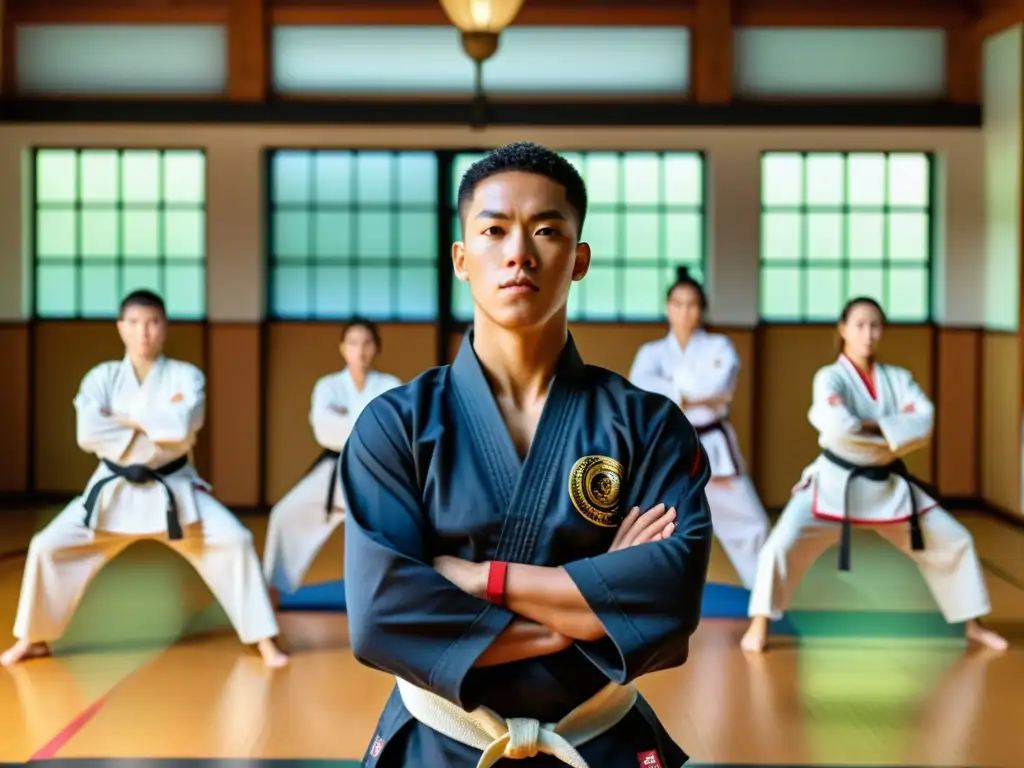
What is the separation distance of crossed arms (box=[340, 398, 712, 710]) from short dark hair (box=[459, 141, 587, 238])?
280mm

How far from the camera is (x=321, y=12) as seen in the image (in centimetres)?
834

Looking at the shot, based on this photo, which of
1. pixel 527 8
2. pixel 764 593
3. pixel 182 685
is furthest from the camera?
pixel 527 8

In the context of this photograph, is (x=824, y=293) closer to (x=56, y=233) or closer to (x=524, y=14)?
(x=524, y=14)

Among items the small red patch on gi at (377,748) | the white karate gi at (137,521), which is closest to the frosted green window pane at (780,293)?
the white karate gi at (137,521)

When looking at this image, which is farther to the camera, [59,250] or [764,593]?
[59,250]

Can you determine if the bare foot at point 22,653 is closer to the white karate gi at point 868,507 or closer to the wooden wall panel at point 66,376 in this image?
the white karate gi at point 868,507

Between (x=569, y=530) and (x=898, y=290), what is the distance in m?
7.29

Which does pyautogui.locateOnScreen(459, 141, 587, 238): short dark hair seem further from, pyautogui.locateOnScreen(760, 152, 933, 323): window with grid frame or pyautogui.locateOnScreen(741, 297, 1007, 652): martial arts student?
pyautogui.locateOnScreen(760, 152, 933, 323): window with grid frame

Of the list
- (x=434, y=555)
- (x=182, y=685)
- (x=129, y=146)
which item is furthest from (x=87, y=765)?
(x=129, y=146)

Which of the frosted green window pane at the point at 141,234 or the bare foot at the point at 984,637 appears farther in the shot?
the frosted green window pane at the point at 141,234

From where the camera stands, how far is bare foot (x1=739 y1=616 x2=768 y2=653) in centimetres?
504

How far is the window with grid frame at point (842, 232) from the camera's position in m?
8.48

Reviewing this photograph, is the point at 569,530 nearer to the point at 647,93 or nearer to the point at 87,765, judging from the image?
the point at 87,765

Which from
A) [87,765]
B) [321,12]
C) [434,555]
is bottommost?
[87,765]
